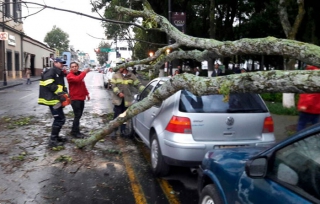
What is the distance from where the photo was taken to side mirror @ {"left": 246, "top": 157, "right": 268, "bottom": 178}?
8.62 feet

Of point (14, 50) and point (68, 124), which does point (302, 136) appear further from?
point (14, 50)

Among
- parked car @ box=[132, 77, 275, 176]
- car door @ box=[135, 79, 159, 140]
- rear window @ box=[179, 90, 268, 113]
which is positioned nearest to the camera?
parked car @ box=[132, 77, 275, 176]

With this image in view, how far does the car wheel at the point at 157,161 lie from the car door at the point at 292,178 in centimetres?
278

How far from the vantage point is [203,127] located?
5.14 metres

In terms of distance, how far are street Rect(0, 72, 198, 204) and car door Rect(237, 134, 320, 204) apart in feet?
7.55

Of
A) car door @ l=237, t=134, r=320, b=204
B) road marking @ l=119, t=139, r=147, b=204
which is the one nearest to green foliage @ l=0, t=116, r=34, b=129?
road marking @ l=119, t=139, r=147, b=204

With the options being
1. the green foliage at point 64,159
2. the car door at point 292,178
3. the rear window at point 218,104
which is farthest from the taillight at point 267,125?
the green foliage at point 64,159

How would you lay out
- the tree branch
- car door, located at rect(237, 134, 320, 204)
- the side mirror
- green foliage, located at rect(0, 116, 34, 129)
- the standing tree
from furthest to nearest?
the standing tree, green foliage, located at rect(0, 116, 34, 129), the tree branch, the side mirror, car door, located at rect(237, 134, 320, 204)

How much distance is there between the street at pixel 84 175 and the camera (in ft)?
16.0

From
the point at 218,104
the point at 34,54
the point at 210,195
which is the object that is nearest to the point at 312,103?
the point at 218,104

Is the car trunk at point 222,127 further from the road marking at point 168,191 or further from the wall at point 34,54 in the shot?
the wall at point 34,54

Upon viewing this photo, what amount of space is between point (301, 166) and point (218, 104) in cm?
289

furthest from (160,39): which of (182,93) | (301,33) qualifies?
(182,93)

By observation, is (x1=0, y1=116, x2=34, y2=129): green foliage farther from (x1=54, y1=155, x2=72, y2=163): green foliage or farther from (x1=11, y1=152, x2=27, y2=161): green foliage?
(x1=54, y1=155, x2=72, y2=163): green foliage
